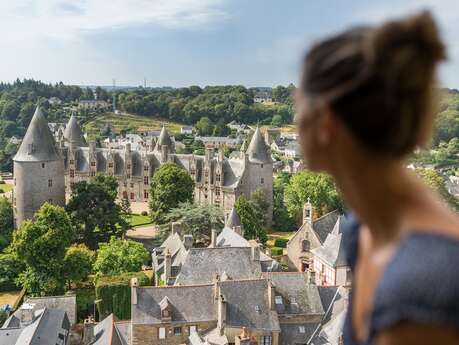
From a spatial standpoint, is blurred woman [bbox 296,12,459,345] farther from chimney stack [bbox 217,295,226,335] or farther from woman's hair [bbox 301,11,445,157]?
chimney stack [bbox 217,295,226,335]

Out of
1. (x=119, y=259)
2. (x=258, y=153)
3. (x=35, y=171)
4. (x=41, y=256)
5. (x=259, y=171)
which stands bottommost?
(x=119, y=259)

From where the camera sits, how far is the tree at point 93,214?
5634 cm

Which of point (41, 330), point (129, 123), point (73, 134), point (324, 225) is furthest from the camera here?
point (129, 123)

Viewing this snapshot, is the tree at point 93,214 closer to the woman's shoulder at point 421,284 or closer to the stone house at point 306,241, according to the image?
the stone house at point 306,241

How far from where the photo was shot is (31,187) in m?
59.1

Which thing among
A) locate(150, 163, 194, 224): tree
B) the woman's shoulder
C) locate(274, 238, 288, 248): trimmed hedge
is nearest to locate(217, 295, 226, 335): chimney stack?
the woman's shoulder

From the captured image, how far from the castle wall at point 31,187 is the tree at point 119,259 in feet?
53.9

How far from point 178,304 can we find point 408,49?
28.9m

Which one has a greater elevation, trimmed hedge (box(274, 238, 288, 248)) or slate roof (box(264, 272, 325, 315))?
slate roof (box(264, 272, 325, 315))

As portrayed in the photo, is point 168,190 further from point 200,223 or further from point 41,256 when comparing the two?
point 41,256

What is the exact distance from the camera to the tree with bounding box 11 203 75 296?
143ft

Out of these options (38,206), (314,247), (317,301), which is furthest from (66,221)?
(317,301)

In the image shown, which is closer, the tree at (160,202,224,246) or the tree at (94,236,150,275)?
the tree at (94,236,150,275)

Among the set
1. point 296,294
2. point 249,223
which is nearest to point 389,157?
point 296,294
